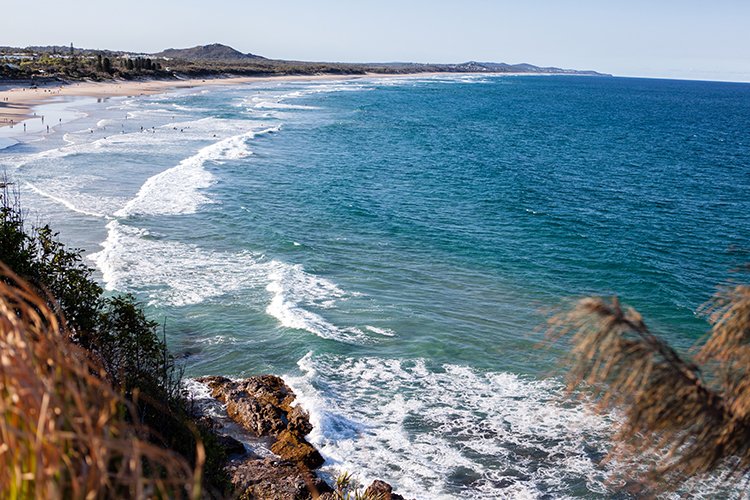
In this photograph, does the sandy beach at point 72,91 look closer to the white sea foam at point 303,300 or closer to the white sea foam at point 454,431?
the white sea foam at point 303,300

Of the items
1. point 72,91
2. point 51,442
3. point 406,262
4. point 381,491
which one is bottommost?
point 381,491

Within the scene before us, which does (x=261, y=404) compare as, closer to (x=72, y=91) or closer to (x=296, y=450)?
(x=296, y=450)

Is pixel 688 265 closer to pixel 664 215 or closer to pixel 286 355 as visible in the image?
pixel 664 215

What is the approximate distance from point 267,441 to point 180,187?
80.2 ft

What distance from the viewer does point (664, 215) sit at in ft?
109

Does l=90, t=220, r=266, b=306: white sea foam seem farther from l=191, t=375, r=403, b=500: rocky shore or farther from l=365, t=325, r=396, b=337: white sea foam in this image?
l=191, t=375, r=403, b=500: rocky shore

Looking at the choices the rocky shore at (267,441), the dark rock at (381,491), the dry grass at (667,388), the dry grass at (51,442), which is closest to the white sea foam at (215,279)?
the rocky shore at (267,441)

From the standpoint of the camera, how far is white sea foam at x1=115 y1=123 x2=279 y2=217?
30.1 m

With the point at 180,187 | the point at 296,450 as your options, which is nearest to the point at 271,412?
the point at 296,450

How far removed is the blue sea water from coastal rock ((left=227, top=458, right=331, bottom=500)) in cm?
118

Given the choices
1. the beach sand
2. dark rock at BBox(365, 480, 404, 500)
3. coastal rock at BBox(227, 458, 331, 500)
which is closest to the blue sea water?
dark rock at BBox(365, 480, 404, 500)

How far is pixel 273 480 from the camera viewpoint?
11.1 metres

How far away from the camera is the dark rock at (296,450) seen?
12.4 meters

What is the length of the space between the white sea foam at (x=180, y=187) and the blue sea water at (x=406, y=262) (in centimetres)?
17
